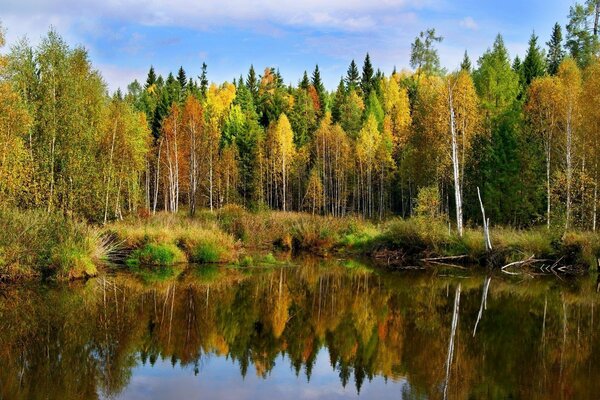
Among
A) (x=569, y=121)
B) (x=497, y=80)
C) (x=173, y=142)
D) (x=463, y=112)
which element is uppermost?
A: (x=497, y=80)

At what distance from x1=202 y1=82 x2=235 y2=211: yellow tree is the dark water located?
2784 cm

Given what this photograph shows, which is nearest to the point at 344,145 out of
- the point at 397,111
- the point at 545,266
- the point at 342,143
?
the point at 342,143

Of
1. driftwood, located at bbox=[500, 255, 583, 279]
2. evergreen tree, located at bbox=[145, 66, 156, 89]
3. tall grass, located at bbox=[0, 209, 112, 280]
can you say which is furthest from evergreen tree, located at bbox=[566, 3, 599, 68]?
evergreen tree, located at bbox=[145, 66, 156, 89]

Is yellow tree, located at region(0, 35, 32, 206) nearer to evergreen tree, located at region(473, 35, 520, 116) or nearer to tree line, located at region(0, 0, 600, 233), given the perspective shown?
tree line, located at region(0, 0, 600, 233)

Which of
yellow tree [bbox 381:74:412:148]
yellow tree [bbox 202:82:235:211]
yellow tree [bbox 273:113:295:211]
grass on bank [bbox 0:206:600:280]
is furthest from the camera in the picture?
yellow tree [bbox 273:113:295:211]

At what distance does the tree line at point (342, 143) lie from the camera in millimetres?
24141

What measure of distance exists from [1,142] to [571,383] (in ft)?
64.9

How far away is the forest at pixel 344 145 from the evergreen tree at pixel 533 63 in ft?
0.42

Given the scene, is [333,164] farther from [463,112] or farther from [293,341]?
[293,341]

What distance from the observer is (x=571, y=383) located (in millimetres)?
8820

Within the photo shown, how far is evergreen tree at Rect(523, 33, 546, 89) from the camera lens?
50.0 meters

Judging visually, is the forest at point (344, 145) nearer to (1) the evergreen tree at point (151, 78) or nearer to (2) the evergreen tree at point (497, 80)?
(2) the evergreen tree at point (497, 80)

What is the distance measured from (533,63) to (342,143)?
62.5 ft

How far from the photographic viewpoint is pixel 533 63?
50.8 m
